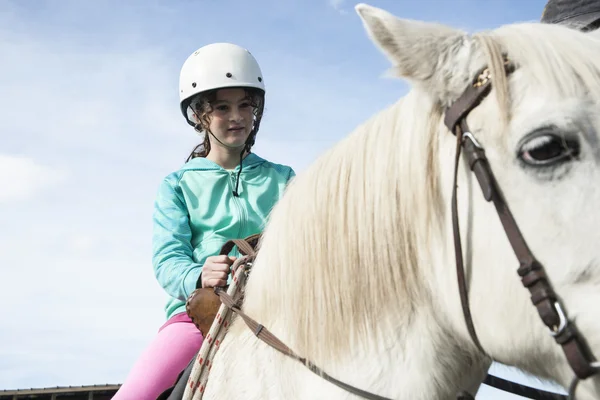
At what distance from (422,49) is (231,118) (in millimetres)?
2028

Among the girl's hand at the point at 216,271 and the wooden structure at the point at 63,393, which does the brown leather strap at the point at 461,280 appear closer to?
the girl's hand at the point at 216,271

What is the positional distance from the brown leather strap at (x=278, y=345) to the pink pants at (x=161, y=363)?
507mm

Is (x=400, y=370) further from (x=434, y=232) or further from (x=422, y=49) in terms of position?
(x=422, y=49)

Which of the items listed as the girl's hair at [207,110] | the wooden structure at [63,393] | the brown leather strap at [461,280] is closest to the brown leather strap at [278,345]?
the brown leather strap at [461,280]

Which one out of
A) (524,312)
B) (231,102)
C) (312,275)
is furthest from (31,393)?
(524,312)

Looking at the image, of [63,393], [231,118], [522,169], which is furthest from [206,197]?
[63,393]

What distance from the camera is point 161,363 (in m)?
2.84

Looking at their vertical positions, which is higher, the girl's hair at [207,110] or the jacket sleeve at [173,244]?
the girl's hair at [207,110]

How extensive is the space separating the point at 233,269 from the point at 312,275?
0.67 m

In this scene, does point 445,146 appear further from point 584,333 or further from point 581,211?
point 584,333

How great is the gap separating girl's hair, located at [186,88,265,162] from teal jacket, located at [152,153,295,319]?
373 mm

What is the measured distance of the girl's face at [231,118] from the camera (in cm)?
371

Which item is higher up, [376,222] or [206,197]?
[206,197]

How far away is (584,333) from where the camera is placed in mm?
1682
